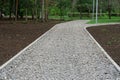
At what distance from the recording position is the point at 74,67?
12055 millimetres

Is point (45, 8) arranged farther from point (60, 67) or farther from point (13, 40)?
point (60, 67)

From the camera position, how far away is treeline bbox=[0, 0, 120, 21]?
2461 inches

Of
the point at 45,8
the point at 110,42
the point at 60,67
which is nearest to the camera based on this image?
the point at 60,67

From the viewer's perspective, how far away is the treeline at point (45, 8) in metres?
62.5

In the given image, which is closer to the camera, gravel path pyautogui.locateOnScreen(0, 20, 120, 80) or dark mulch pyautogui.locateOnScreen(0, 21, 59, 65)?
gravel path pyautogui.locateOnScreen(0, 20, 120, 80)

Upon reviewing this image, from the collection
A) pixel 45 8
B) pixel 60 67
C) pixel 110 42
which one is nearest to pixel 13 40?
pixel 110 42

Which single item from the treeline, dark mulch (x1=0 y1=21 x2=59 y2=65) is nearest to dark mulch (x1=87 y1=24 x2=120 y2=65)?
dark mulch (x1=0 y1=21 x2=59 y2=65)

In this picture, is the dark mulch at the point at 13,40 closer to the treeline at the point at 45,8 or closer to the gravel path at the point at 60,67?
the gravel path at the point at 60,67

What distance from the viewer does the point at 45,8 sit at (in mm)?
63781

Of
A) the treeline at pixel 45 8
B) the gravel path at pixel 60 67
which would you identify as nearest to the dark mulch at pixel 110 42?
the gravel path at pixel 60 67

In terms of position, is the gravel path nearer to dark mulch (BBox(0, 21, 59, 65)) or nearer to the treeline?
dark mulch (BBox(0, 21, 59, 65))

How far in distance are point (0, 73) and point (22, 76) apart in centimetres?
79

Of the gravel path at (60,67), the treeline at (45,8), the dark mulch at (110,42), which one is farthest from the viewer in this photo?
the treeline at (45,8)

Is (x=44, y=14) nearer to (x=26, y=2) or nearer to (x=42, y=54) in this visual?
(x=26, y=2)
